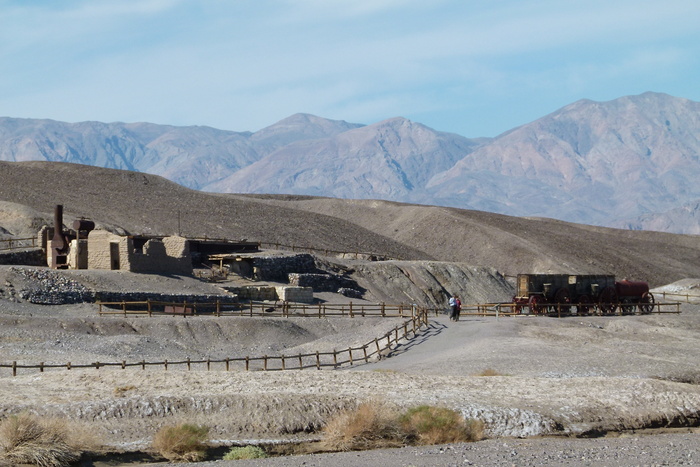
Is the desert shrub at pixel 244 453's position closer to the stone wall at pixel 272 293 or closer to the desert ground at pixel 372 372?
the desert ground at pixel 372 372

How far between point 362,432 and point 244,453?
2827 mm

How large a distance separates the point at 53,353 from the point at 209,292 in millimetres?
19001

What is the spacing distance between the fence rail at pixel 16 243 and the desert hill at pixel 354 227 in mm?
15910

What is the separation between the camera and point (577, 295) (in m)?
60.6

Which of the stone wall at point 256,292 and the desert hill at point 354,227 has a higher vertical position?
the desert hill at point 354,227

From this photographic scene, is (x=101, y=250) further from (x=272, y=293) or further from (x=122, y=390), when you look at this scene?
(x=122, y=390)

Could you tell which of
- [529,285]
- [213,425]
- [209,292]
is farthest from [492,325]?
[213,425]

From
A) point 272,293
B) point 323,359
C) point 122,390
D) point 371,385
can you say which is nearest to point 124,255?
point 272,293

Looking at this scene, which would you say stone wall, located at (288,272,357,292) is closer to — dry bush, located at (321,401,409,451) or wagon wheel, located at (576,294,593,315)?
wagon wheel, located at (576,294,593,315)

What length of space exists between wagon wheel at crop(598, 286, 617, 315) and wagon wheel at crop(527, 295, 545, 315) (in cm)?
512

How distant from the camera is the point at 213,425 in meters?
22.2

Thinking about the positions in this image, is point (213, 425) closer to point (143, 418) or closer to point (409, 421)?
point (143, 418)

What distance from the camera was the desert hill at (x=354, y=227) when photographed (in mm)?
97125

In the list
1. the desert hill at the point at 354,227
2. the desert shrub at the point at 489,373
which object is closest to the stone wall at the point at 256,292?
the desert shrub at the point at 489,373
